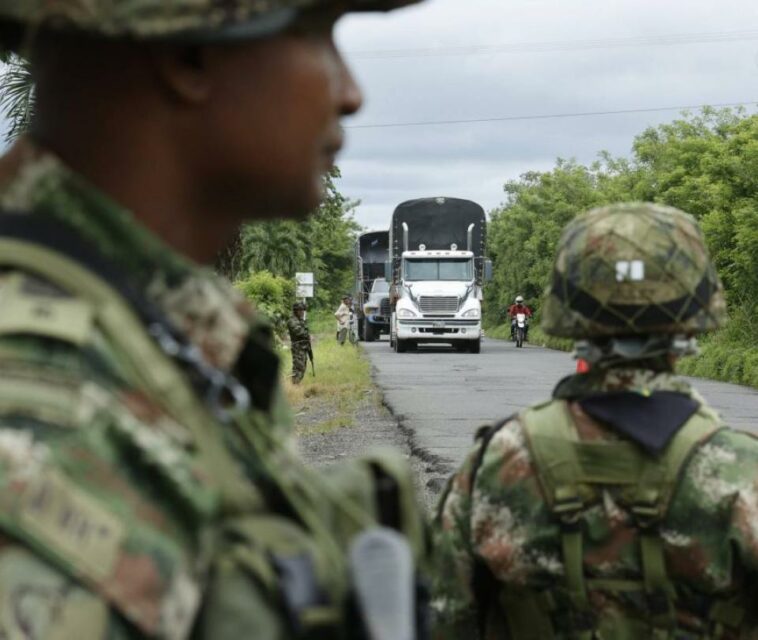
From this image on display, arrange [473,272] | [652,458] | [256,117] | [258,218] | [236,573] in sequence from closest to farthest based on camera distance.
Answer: [236,573] < [256,117] < [258,218] < [652,458] < [473,272]

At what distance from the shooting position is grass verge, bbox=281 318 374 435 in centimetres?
1543

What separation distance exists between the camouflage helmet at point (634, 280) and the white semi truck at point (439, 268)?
105ft

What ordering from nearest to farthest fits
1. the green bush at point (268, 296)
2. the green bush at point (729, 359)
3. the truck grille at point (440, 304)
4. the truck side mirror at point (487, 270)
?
the green bush at point (268, 296) < the green bush at point (729, 359) < the truck side mirror at point (487, 270) < the truck grille at point (440, 304)

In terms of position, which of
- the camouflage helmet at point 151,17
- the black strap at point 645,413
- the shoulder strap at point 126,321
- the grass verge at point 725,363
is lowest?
the grass verge at point 725,363

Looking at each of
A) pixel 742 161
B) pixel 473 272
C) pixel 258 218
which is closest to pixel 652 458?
pixel 258 218

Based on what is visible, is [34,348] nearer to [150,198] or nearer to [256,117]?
[150,198]

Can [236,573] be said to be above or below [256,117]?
below

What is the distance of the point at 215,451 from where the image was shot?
45.8 inches

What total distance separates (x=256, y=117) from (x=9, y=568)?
1.45 ft

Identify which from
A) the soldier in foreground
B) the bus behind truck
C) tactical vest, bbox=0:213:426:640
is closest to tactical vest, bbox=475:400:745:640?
the soldier in foreground

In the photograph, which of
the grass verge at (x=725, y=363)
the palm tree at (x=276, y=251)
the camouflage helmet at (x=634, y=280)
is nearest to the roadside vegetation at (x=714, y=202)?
the grass verge at (x=725, y=363)

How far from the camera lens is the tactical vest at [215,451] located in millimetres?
1108

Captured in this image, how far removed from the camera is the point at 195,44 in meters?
1.21

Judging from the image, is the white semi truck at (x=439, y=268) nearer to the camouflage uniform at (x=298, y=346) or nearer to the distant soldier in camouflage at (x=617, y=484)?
the camouflage uniform at (x=298, y=346)
